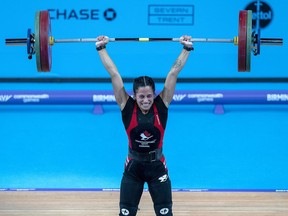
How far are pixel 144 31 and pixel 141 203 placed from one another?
3.37 meters

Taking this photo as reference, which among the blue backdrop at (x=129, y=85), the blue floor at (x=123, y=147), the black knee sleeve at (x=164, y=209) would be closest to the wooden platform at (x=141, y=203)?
the blue floor at (x=123, y=147)

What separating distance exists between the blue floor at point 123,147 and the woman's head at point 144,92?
7.27 feet

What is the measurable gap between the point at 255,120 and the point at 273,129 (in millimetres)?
305

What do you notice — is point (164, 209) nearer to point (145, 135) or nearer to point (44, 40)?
point (145, 135)

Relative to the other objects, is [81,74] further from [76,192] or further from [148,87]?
[148,87]

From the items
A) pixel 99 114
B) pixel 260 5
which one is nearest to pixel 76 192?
pixel 99 114

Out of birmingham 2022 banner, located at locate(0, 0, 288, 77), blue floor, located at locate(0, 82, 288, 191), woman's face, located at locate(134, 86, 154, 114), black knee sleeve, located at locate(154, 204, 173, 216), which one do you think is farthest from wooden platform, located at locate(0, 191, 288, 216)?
birmingham 2022 banner, located at locate(0, 0, 288, 77)

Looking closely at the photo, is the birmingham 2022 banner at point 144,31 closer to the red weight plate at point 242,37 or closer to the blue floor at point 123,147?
the blue floor at point 123,147

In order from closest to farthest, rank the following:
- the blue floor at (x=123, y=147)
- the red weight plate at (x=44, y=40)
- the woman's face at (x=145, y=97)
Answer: the woman's face at (x=145, y=97), the red weight plate at (x=44, y=40), the blue floor at (x=123, y=147)

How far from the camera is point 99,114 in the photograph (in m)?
8.41

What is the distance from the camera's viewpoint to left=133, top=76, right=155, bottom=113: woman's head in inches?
178

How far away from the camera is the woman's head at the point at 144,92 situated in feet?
14.9

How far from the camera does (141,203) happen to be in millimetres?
5848

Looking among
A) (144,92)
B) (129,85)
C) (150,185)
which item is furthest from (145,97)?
(129,85)
